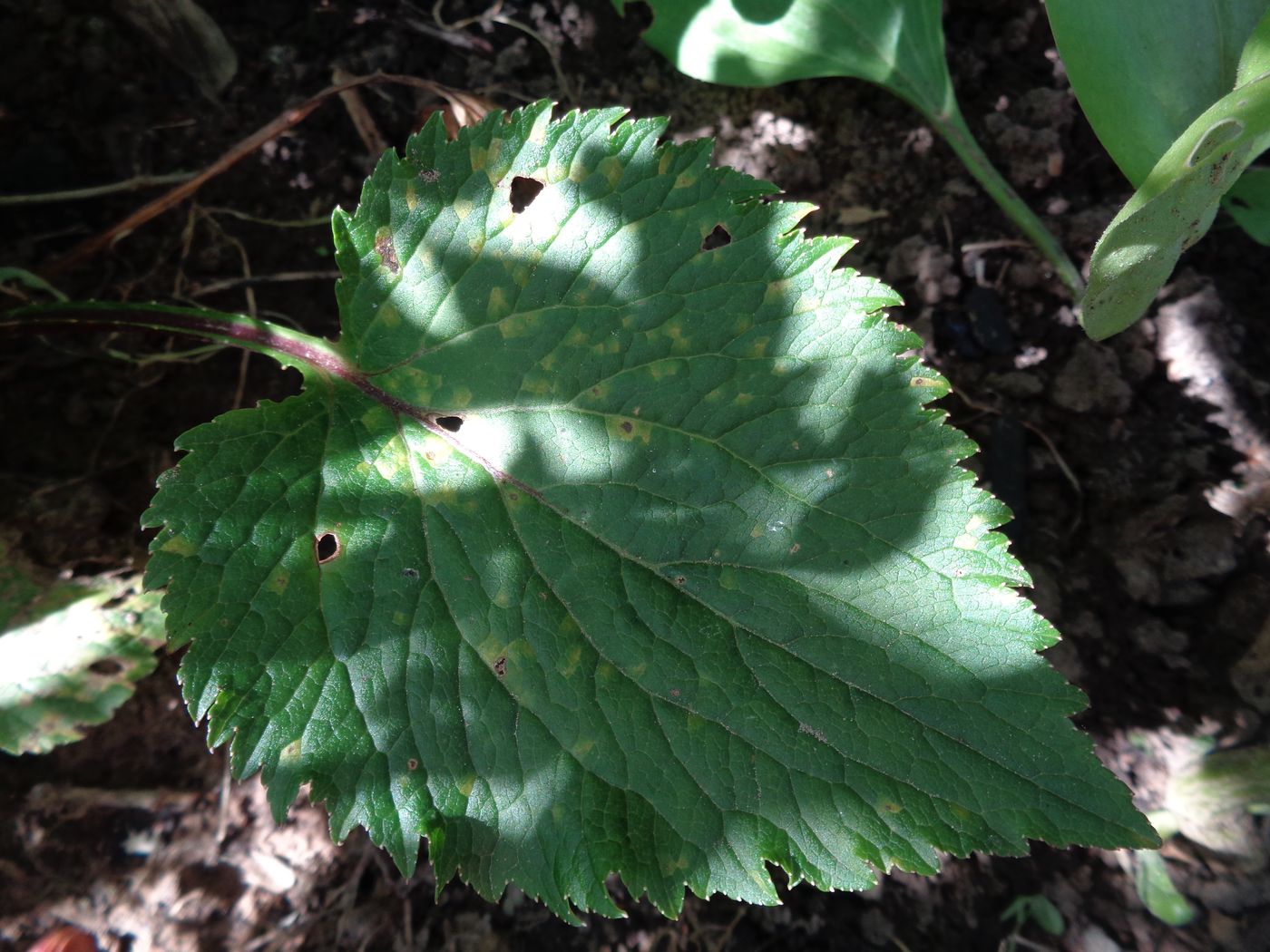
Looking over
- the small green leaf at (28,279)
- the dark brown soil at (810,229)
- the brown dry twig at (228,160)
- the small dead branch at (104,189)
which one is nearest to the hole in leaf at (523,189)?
the brown dry twig at (228,160)

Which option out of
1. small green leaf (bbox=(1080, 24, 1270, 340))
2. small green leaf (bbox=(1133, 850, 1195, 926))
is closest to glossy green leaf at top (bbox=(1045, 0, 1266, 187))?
small green leaf (bbox=(1080, 24, 1270, 340))

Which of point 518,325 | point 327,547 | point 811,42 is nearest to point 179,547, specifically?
point 327,547

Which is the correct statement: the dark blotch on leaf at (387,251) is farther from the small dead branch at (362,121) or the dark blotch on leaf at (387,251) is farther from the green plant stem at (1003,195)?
the green plant stem at (1003,195)

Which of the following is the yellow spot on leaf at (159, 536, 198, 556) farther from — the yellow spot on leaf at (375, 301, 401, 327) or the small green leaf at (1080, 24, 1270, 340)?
the small green leaf at (1080, 24, 1270, 340)

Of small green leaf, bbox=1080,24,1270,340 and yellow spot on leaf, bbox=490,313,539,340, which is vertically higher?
small green leaf, bbox=1080,24,1270,340

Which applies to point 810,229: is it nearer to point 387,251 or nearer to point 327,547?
point 387,251

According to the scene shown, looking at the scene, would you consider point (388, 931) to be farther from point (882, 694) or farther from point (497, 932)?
point (882, 694)
